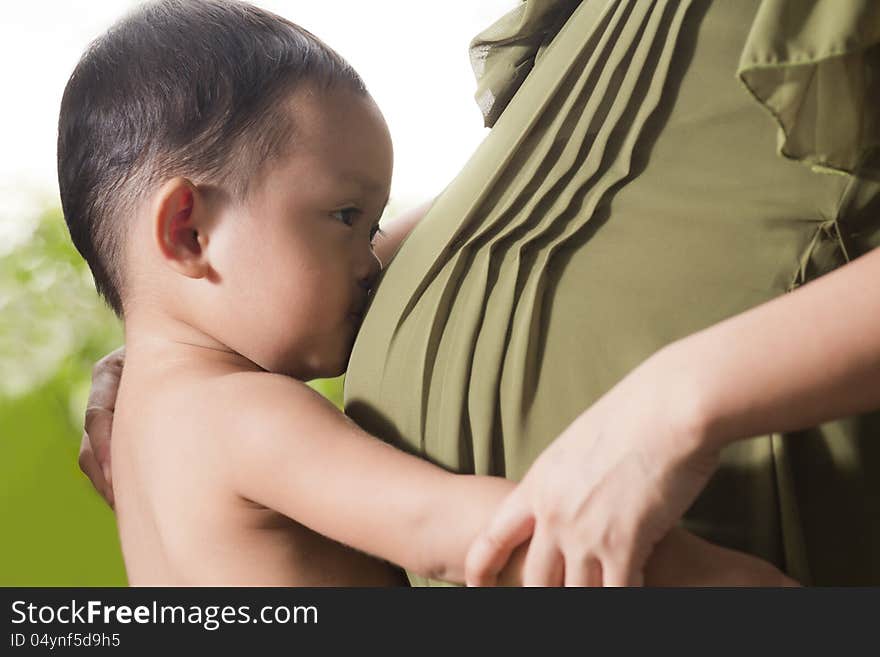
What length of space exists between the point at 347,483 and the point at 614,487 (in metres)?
0.21

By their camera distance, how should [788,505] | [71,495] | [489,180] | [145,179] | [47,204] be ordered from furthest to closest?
1. [47,204]
2. [71,495]
3. [145,179]
4. [489,180]
5. [788,505]

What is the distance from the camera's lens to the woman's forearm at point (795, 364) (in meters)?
0.58

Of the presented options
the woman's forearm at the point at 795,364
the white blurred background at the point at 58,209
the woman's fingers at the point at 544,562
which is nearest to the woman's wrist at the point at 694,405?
the woman's forearm at the point at 795,364

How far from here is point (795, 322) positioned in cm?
59

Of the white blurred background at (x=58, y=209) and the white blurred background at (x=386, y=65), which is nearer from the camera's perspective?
the white blurred background at (x=58, y=209)

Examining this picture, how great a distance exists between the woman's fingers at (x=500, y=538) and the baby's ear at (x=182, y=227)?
417 mm

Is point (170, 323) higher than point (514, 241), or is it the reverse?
point (514, 241)

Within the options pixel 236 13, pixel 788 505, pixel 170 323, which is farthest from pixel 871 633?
pixel 236 13

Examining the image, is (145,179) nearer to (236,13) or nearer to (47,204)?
(236,13)

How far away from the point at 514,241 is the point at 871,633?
0.38 meters

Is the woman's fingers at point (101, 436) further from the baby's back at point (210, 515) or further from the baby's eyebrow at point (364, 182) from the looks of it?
the baby's eyebrow at point (364, 182)

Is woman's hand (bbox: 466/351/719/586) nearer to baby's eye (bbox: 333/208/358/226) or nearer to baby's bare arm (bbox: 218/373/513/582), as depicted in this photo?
baby's bare arm (bbox: 218/373/513/582)

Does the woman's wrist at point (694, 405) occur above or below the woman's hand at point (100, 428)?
above

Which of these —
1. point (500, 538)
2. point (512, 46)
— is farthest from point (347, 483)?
point (512, 46)
